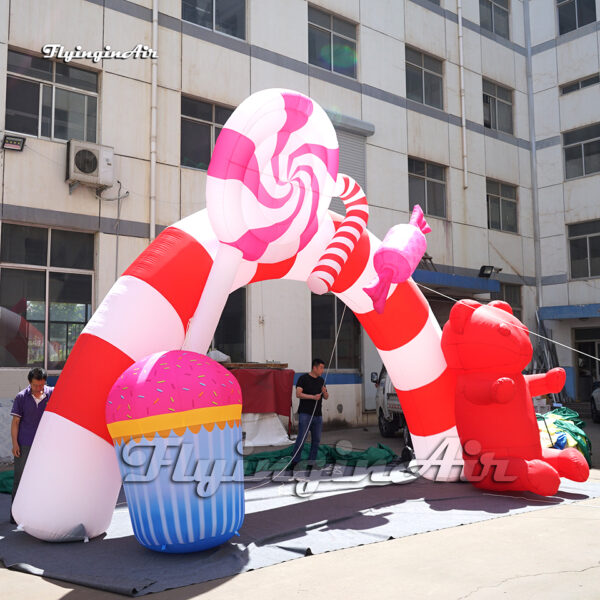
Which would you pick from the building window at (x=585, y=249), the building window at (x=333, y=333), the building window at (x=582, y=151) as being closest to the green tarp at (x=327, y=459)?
the building window at (x=333, y=333)

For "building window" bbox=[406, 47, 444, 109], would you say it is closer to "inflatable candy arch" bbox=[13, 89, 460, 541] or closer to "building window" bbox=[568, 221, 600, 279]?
"building window" bbox=[568, 221, 600, 279]

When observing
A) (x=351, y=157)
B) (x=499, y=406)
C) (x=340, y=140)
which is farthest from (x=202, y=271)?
(x=351, y=157)

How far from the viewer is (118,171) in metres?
12.4

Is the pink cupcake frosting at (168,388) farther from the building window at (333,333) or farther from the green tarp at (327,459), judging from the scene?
the building window at (333,333)

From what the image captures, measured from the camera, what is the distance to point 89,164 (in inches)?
463

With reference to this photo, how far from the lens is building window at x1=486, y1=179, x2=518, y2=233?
19797 millimetres

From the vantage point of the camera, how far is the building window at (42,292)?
11328 millimetres

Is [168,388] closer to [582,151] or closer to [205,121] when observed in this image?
[205,121]

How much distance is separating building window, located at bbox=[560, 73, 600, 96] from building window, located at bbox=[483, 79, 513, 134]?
183cm

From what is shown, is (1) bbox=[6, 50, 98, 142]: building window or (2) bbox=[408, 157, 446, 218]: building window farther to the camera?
(2) bbox=[408, 157, 446, 218]: building window

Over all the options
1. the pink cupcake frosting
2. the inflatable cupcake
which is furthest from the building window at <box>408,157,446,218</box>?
the inflatable cupcake

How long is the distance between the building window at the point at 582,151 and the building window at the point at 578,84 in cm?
135

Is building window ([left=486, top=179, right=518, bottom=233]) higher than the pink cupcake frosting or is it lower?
higher

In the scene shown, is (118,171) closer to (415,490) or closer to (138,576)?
(415,490)
